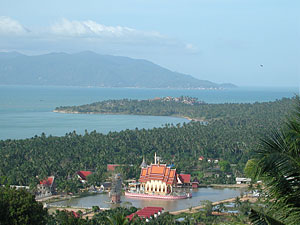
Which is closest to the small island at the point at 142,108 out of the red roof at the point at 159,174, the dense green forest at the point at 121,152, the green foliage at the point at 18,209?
the dense green forest at the point at 121,152

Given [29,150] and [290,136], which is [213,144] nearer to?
[29,150]

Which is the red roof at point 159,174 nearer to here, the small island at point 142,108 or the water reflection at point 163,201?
the water reflection at point 163,201

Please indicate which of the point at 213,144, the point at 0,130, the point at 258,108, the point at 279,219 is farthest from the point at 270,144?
the point at 258,108

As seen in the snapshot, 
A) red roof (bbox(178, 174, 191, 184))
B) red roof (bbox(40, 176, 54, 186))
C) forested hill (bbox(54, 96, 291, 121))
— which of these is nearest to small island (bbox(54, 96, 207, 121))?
forested hill (bbox(54, 96, 291, 121))

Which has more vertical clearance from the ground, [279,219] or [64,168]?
[279,219]

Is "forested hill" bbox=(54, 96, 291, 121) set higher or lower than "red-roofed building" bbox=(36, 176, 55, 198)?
higher

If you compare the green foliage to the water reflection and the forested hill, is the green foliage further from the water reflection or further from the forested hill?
the forested hill

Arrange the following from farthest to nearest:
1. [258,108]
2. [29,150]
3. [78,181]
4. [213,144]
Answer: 1. [258,108]
2. [213,144]
3. [29,150]
4. [78,181]
